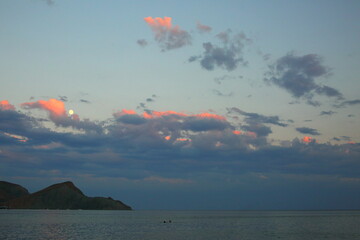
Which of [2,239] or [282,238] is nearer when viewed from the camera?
[2,239]

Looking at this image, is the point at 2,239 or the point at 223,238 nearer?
the point at 2,239

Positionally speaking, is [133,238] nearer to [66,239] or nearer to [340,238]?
[66,239]

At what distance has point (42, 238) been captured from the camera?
97.2 metres

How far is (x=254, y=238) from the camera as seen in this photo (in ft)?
335

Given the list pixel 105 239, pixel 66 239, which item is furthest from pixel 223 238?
pixel 66 239

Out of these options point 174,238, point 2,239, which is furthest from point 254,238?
point 2,239

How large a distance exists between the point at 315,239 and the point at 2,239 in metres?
80.1

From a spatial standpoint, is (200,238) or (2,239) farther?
(200,238)

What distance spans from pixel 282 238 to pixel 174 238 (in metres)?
29.5

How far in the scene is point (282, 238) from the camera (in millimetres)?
102438

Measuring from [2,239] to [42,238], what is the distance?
956 centimetres

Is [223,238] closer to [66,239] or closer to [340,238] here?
[340,238]

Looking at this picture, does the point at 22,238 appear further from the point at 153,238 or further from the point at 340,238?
the point at 340,238

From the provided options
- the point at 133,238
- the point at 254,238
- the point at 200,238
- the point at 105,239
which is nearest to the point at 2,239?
the point at 105,239
